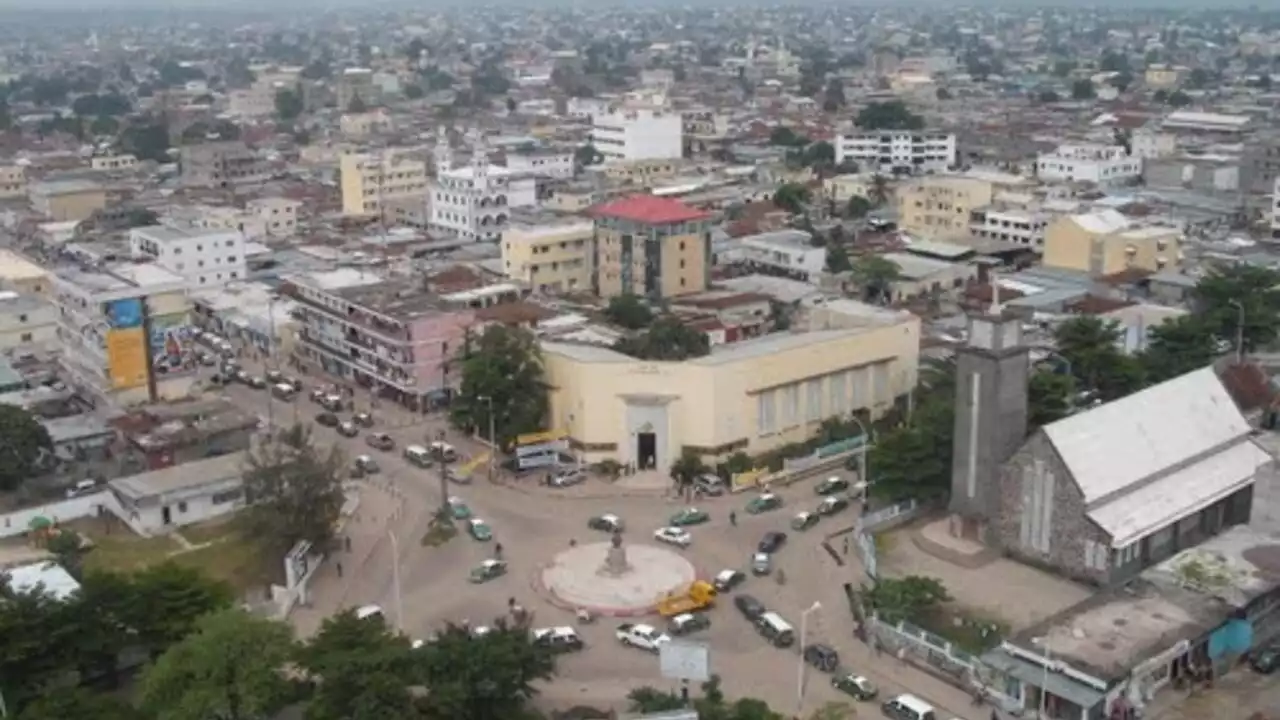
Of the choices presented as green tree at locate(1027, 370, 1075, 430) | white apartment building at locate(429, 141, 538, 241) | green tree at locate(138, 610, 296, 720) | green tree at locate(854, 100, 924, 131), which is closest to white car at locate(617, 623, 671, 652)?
green tree at locate(138, 610, 296, 720)

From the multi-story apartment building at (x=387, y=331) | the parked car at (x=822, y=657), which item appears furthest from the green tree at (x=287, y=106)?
the parked car at (x=822, y=657)

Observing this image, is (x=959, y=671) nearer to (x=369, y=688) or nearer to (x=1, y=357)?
(x=369, y=688)

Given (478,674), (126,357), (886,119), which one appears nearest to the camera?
(478,674)

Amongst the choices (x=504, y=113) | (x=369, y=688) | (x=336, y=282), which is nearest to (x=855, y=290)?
(x=336, y=282)

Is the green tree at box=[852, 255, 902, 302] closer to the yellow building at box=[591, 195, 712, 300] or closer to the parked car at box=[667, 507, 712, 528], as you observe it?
the yellow building at box=[591, 195, 712, 300]

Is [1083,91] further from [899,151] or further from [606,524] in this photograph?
[606,524]

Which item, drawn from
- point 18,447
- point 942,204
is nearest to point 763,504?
point 18,447
